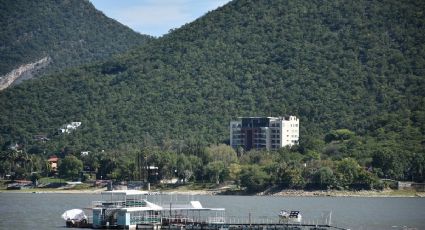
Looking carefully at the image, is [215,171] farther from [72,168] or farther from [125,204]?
[125,204]

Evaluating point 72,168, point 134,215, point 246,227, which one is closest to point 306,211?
point 134,215

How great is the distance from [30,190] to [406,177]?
6306 cm

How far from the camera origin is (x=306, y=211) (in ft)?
396

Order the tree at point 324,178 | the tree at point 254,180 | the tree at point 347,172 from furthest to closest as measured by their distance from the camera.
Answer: the tree at point 254,180 < the tree at point 347,172 < the tree at point 324,178

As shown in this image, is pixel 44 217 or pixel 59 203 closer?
pixel 44 217

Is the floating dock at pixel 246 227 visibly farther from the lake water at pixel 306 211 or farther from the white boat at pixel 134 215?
the lake water at pixel 306 211

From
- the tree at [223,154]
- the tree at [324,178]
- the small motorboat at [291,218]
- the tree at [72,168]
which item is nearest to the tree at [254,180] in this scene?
the tree at [324,178]

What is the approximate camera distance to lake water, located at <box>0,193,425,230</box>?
104 m

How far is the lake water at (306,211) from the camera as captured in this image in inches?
4092

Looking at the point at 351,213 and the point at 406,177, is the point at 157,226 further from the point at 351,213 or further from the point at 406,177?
the point at 406,177

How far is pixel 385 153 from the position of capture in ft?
570

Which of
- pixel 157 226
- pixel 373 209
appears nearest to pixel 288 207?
pixel 373 209

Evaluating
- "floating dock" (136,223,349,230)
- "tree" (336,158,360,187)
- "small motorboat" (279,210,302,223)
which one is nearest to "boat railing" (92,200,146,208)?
"floating dock" (136,223,349,230)

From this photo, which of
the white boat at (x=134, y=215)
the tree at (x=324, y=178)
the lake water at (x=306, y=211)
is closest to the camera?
the white boat at (x=134, y=215)
